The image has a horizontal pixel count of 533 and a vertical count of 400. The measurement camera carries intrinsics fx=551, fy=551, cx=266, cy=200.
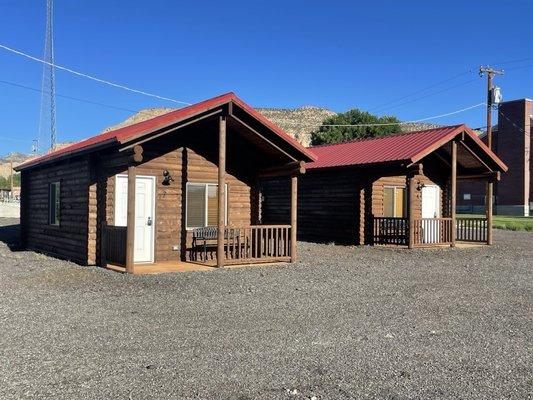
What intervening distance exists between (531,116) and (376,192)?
39344 mm

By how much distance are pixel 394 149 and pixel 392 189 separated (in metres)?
1.88

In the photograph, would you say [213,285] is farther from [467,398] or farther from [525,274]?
[525,274]

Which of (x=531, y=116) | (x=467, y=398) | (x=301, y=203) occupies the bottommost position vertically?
(x=467, y=398)

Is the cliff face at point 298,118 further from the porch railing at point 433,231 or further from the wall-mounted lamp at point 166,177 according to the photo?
the wall-mounted lamp at point 166,177

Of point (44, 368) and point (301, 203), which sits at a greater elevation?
point (301, 203)

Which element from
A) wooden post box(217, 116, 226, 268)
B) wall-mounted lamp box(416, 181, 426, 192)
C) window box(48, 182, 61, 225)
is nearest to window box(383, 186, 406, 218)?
wall-mounted lamp box(416, 181, 426, 192)

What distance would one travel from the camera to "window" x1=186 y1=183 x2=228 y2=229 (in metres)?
13.6

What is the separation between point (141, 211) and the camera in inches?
506

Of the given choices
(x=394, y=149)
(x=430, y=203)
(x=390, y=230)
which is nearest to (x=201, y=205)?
(x=390, y=230)

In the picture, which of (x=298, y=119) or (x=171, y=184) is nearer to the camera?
(x=171, y=184)

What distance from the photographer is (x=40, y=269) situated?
1202 cm

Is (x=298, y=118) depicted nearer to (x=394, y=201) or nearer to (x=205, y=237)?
(x=394, y=201)

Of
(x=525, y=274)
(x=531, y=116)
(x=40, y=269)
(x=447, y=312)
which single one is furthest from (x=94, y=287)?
(x=531, y=116)

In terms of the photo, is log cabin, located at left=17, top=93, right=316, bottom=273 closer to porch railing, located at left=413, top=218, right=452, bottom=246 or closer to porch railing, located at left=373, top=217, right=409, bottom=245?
porch railing, located at left=373, top=217, right=409, bottom=245
